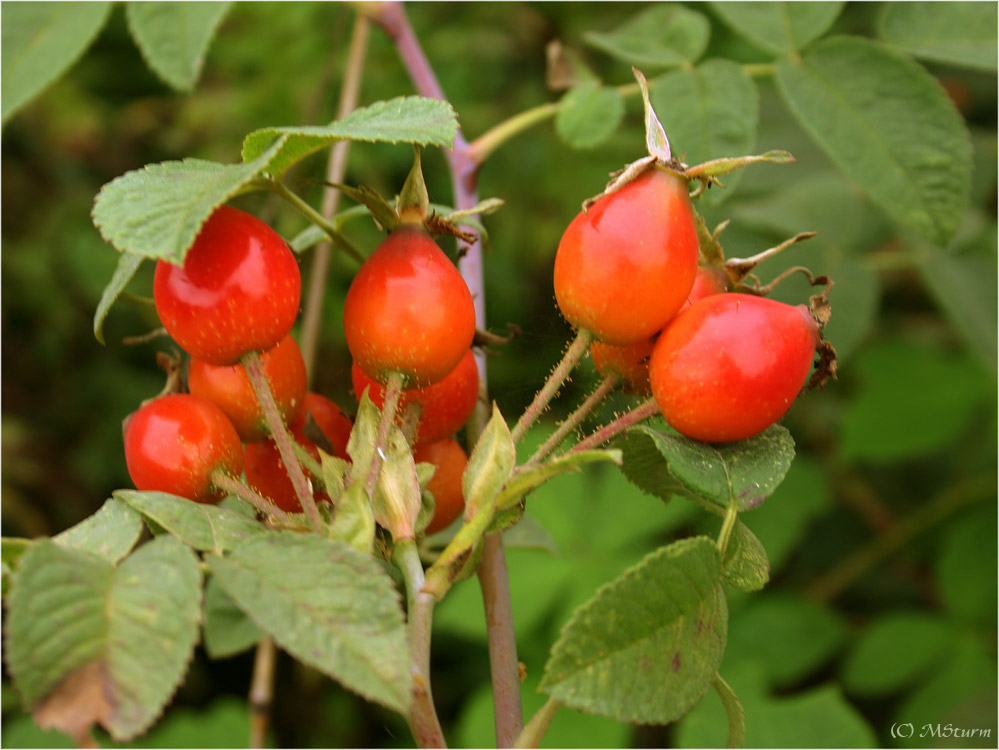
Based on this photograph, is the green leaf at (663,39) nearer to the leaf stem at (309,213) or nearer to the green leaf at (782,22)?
the green leaf at (782,22)

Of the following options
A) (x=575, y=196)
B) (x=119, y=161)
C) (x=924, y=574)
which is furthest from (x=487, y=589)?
(x=119, y=161)

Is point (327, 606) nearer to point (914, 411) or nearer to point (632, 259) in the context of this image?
point (632, 259)

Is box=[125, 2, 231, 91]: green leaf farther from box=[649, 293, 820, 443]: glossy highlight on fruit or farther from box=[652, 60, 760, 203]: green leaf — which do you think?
box=[649, 293, 820, 443]: glossy highlight on fruit

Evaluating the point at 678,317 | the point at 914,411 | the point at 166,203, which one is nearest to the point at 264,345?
the point at 166,203

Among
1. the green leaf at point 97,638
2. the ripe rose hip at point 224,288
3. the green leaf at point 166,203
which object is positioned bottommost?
the green leaf at point 97,638

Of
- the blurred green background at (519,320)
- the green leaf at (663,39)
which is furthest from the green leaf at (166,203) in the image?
the blurred green background at (519,320)

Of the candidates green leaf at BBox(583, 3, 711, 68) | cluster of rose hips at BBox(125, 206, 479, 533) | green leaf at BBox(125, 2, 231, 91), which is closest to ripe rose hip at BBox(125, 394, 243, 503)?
cluster of rose hips at BBox(125, 206, 479, 533)
